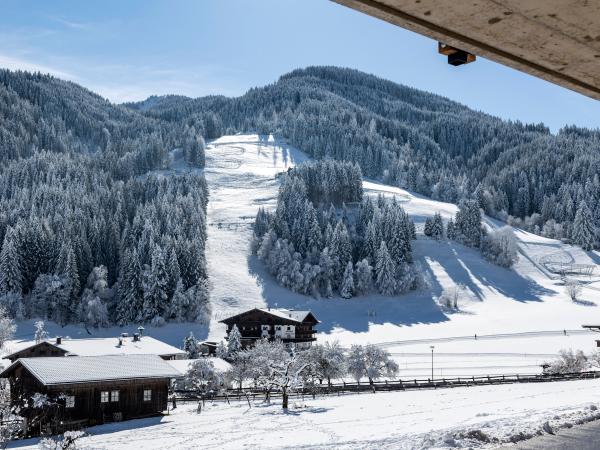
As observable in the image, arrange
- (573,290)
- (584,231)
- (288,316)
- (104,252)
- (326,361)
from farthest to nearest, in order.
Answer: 1. (584,231)
2. (104,252)
3. (573,290)
4. (288,316)
5. (326,361)

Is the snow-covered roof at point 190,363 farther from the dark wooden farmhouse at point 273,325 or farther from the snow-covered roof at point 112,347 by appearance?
the dark wooden farmhouse at point 273,325

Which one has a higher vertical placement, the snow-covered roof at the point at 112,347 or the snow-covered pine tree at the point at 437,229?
→ the snow-covered pine tree at the point at 437,229

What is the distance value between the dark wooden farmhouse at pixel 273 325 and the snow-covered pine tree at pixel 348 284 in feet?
83.3

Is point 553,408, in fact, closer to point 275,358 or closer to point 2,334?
point 275,358

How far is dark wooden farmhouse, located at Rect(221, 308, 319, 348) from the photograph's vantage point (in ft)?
284

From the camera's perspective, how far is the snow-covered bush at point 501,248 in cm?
12838

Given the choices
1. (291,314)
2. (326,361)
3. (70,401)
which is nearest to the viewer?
(70,401)

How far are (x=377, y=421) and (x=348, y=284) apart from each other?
75770 mm

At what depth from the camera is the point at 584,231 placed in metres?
146

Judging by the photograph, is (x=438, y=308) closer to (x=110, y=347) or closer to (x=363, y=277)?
(x=363, y=277)

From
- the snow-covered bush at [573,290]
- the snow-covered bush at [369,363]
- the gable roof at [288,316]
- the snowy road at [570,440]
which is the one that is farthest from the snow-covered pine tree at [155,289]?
the snowy road at [570,440]

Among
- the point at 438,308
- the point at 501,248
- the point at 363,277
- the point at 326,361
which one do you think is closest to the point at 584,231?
the point at 501,248

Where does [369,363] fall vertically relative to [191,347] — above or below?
above

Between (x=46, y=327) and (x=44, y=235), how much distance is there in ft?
65.0
